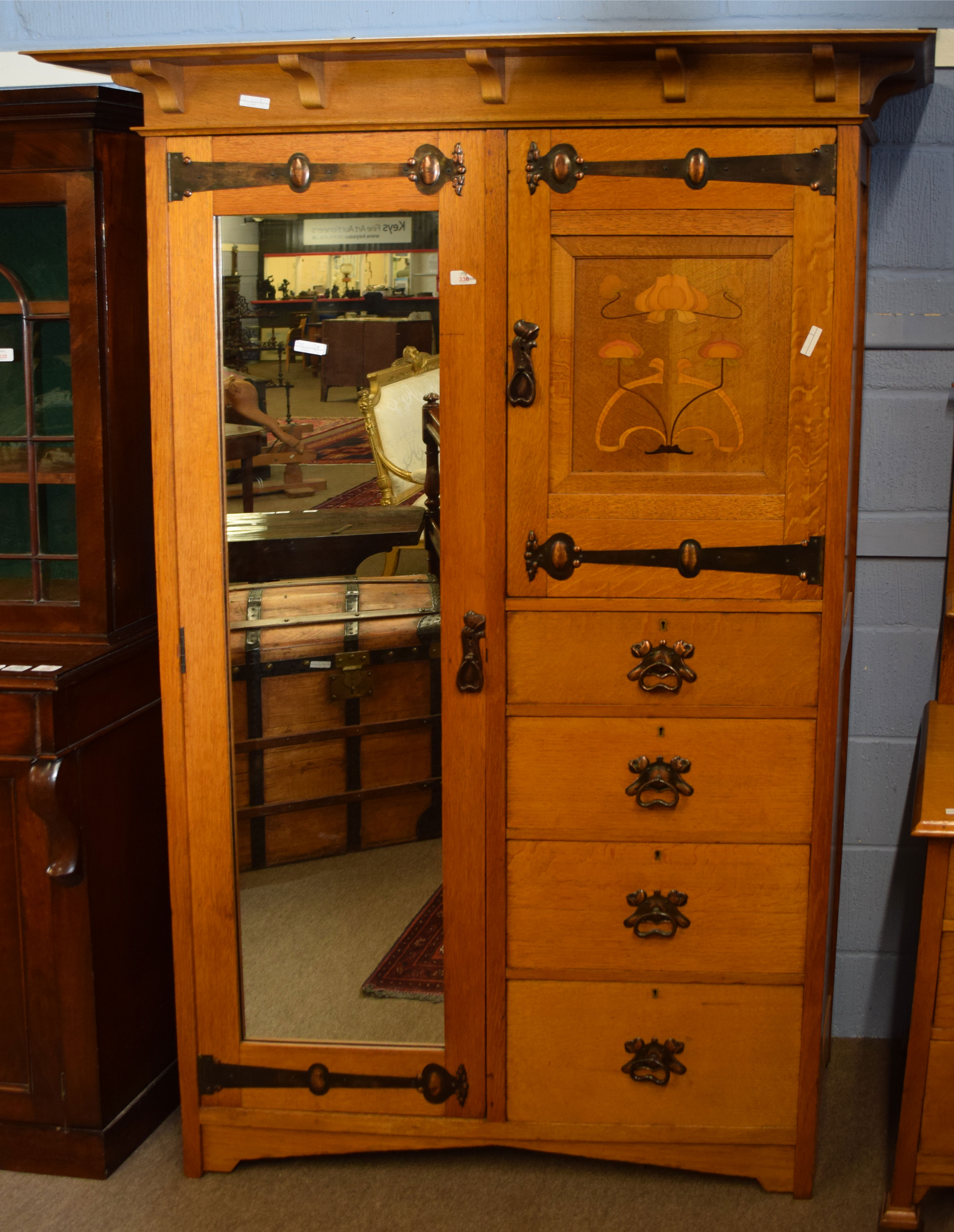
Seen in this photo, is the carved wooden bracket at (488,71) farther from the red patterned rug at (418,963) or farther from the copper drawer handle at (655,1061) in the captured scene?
the copper drawer handle at (655,1061)

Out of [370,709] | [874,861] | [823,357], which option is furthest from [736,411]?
[874,861]

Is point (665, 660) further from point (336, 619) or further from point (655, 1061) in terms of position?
point (655, 1061)

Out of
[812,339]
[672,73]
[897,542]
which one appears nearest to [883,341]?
[897,542]

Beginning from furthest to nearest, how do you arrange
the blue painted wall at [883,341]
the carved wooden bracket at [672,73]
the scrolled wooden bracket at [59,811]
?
the blue painted wall at [883,341] < the scrolled wooden bracket at [59,811] < the carved wooden bracket at [672,73]

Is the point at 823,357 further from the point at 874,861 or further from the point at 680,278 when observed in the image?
the point at 874,861

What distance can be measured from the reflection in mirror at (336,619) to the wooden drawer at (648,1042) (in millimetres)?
208

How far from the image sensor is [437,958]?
224 centimetres

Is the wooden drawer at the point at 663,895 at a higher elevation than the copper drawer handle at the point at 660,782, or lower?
lower

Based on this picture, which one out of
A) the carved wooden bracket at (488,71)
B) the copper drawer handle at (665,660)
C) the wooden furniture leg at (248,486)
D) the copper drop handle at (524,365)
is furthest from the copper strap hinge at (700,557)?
the carved wooden bracket at (488,71)

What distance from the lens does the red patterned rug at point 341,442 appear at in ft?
6.75

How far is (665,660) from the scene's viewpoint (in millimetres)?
2104

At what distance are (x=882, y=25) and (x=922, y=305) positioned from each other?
0.57 metres

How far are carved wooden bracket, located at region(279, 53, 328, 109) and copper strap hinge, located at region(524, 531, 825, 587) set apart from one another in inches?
31.4

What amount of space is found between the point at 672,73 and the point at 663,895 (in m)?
1.41
